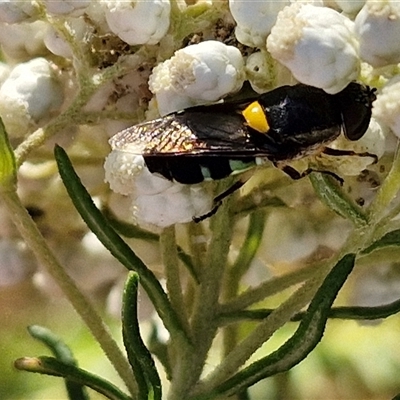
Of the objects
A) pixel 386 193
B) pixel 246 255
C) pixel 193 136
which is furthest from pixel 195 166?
pixel 246 255

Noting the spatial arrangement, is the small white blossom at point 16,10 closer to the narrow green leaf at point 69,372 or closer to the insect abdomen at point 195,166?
the insect abdomen at point 195,166

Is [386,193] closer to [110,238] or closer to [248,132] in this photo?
[248,132]

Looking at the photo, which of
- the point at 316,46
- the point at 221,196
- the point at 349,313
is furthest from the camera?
the point at 349,313

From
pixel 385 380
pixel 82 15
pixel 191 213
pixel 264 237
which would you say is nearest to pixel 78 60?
pixel 82 15

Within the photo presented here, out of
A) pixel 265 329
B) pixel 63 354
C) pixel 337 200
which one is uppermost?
pixel 337 200

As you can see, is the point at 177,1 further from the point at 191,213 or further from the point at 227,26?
the point at 191,213

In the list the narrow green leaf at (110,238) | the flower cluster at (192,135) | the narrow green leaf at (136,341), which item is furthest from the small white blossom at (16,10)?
the narrow green leaf at (136,341)
